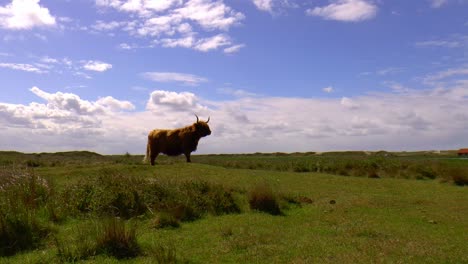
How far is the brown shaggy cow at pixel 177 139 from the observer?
24.3 meters

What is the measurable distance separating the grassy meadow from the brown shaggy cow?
6.51 metres

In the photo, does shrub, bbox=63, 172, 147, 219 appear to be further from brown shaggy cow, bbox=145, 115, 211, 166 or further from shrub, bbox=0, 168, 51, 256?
brown shaggy cow, bbox=145, 115, 211, 166

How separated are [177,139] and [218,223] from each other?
13.6 metres

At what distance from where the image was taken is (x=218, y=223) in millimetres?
11492

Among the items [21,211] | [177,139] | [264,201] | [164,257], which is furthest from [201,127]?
[164,257]

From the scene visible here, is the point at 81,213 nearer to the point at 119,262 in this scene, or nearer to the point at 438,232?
the point at 119,262

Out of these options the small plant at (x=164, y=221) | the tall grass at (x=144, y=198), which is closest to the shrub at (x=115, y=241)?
the small plant at (x=164, y=221)

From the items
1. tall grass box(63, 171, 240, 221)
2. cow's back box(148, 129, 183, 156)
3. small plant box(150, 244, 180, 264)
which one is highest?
cow's back box(148, 129, 183, 156)

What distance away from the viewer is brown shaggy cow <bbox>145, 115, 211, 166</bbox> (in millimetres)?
24281

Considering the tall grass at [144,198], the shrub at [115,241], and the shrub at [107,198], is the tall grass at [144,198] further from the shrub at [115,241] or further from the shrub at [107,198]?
the shrub at [115,241]

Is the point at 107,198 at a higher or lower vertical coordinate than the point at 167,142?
lower

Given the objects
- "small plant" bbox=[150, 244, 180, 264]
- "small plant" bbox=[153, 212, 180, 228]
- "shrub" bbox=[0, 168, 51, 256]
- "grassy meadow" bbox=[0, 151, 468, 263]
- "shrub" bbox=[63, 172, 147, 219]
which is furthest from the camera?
"shrub" bbox=[63, 172, 147, 219]

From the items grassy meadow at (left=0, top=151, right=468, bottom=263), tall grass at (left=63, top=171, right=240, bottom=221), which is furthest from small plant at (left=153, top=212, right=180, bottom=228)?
tall grass at (left=63, top=171, right=240, bottom=221)

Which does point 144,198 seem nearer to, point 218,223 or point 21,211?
point 218,223
